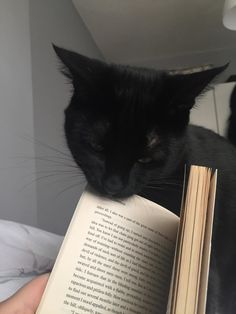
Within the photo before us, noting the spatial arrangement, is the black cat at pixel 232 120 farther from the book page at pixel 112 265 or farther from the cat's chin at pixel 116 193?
the book page at pixel 112 265

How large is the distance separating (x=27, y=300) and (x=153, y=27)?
5.76 feet

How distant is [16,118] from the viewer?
1.14 m

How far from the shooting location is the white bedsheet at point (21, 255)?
0.68 metres

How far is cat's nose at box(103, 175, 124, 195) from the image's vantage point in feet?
1.78

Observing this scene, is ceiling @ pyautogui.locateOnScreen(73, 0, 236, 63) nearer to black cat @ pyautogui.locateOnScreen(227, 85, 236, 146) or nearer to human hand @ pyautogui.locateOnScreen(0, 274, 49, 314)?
black cat @ pyautogui.locateOnScreen(227, 85, 236, 146)

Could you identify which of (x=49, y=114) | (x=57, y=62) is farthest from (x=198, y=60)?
(x=57, y=62)

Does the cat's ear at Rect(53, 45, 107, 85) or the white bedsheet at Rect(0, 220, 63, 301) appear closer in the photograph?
the cat's ear at Rect(53, 45, 107, 85)

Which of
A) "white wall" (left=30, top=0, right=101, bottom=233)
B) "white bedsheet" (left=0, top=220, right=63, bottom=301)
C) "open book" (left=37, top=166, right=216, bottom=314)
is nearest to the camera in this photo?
"open book" (left=37, top=166, right=216, bottom=314)

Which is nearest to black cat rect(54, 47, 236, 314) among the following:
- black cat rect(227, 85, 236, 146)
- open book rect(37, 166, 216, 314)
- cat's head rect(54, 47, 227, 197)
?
cat's head rect(54, 47, 227, 197)

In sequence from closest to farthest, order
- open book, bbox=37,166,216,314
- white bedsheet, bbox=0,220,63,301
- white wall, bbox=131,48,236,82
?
open book, bbox=37,166,216,314, white bedsheet, bbox=0,220,63,301, white wall, bbox=131,48,236,82

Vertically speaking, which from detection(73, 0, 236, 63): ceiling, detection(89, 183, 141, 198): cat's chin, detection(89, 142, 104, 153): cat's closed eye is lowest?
detection(89, 183, 141, 198): cat's chin

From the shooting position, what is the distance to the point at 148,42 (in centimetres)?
210

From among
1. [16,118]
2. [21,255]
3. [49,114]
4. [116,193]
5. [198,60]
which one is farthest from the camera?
[198,60]

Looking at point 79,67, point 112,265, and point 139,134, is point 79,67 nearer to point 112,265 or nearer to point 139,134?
point 139,134
